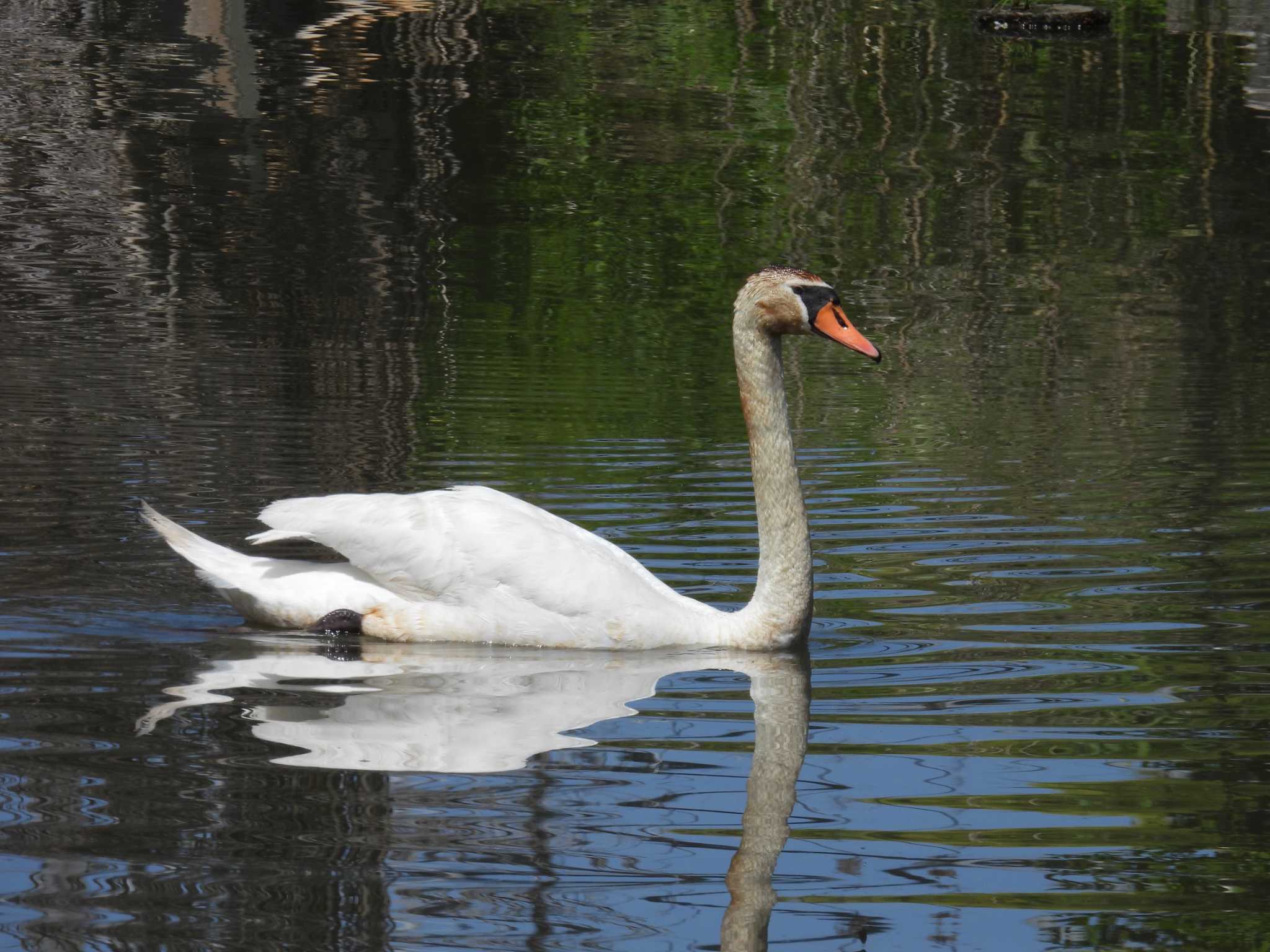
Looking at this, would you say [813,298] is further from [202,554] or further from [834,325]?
[202,554]

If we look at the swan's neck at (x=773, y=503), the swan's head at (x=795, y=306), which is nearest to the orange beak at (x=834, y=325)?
the swan's head at (x=795, y=306)

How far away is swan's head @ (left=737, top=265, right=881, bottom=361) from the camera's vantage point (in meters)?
6.72

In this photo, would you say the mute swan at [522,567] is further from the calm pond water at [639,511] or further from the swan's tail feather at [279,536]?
the calm pond water at [639,511]

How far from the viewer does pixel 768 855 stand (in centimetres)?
467

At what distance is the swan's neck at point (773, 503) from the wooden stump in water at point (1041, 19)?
75.8 feet

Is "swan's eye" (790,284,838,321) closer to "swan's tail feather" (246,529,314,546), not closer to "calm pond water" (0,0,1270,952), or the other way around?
"calm pond water" (0,0,1270,952)

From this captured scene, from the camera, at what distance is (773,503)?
683 cm

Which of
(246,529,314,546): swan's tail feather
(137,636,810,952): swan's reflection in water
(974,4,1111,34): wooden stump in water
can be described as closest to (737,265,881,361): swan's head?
(137,636,810,952): swan's reflection in water

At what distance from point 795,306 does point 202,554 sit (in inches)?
82.6

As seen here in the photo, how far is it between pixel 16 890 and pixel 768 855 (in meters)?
1.62

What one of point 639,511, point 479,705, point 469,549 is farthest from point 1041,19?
point 479,705

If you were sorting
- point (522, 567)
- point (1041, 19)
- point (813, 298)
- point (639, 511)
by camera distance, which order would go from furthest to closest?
1. point (1041, 19)
2. point (639, 511)
3. point (813, 298)
4. point (522, 567)

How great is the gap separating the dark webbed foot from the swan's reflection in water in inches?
2.6

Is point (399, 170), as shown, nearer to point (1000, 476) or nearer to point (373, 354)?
point (373, 354)
